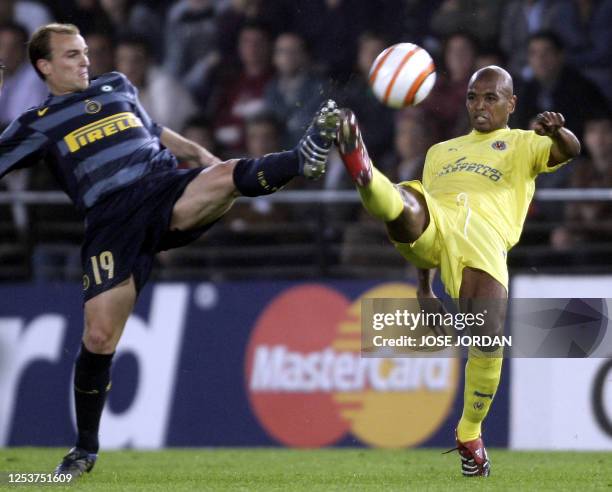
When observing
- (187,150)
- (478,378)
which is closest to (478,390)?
(478,378)

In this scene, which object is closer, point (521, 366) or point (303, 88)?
point (521, 366)

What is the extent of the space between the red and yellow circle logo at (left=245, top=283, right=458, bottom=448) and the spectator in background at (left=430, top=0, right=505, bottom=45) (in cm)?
254

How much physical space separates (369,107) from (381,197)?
4602 mm

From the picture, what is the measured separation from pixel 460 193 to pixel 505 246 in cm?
38

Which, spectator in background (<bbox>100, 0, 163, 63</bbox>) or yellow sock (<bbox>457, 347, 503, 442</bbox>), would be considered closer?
yellow sock (<bbox>457, 347, 503, 442</bbox>)

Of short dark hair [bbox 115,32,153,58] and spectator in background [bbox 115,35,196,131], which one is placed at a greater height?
short dark hair [bbox 115,32,153,58]

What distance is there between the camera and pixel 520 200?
6996mm

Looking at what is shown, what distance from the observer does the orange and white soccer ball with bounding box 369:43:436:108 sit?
6.68m

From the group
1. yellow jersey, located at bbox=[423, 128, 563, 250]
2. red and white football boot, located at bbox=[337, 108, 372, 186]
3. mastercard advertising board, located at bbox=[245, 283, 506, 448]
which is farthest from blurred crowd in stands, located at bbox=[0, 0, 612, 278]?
red and white football boot, located at bbox=[337, 108, 372, 186]

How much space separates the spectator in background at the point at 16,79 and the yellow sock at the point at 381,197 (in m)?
6.20

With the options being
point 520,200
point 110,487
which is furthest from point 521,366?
point 110,487

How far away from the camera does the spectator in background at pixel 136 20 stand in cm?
1206

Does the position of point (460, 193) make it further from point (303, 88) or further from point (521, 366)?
point (303, 88)

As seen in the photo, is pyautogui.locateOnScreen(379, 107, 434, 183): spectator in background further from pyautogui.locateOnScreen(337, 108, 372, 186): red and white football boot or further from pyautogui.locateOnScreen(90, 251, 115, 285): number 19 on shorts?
pyautogui.locateOnScreen(337, 108, 372, 186): red and white football boot
